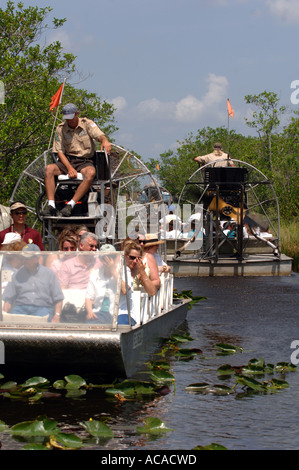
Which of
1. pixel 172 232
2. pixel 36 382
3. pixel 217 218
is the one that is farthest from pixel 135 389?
pixel 172 232

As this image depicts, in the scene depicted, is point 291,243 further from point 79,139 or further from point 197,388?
point 197,388

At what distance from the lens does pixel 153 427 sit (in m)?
7.49

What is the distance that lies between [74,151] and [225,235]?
10.4m

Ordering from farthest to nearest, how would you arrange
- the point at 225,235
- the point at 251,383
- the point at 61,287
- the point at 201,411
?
Answer: 1. the point at 225,235
2. the point at 251,383
3. the point at 61,287
4. the point at 201,411

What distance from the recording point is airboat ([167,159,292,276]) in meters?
22.8

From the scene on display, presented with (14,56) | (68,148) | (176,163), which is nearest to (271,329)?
(68,148)

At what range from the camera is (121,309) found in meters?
9.30

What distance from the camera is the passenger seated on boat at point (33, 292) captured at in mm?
8875

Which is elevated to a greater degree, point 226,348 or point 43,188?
point 43,188

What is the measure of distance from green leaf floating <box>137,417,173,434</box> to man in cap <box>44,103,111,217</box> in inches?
237

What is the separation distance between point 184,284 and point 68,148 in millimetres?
8159

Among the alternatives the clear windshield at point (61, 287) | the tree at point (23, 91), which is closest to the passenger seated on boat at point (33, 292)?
the clear windshield at point (61, 287)

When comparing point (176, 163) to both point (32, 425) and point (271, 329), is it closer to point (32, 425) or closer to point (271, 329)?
point (271, 329)
